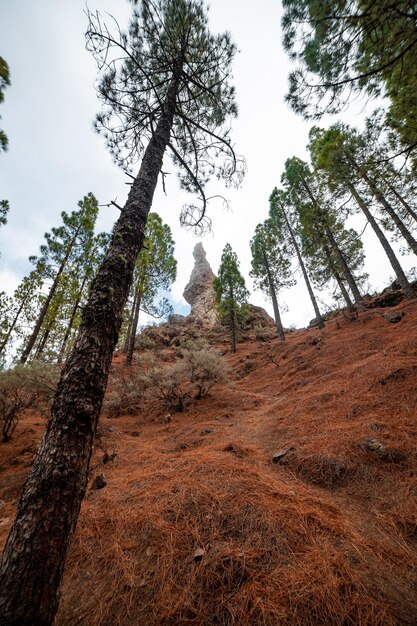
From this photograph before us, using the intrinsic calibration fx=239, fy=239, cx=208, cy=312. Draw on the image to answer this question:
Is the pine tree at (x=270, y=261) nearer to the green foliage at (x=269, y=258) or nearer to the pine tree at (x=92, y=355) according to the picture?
the green foliage at (x=269, y=258)

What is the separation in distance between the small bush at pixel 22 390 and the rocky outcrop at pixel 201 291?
940 inches

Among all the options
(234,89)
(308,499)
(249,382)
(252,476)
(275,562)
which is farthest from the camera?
(249,382)

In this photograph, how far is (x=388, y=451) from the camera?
323 centimetres

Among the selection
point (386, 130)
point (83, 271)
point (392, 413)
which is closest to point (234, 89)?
point (386, 130)

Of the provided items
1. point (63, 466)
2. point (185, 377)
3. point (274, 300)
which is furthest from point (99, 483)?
point (274, 300)

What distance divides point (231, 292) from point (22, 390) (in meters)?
16.3

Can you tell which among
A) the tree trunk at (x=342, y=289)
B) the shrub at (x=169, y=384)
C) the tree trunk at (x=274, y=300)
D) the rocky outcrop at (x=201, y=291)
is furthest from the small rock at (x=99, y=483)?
the rocky outcrop at (x=201, y=291)

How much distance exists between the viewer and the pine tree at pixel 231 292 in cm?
2053

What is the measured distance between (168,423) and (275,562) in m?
6.03

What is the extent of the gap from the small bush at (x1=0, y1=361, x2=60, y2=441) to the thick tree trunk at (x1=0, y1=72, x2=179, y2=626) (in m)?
5.74

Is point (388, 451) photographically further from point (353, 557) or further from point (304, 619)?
point (304, 619)

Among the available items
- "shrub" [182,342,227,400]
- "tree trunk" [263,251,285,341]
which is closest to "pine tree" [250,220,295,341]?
"tree trunk" [263,251,285,341]

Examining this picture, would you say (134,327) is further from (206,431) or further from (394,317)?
(394,317)

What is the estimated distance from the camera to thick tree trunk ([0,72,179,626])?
4.70ft
